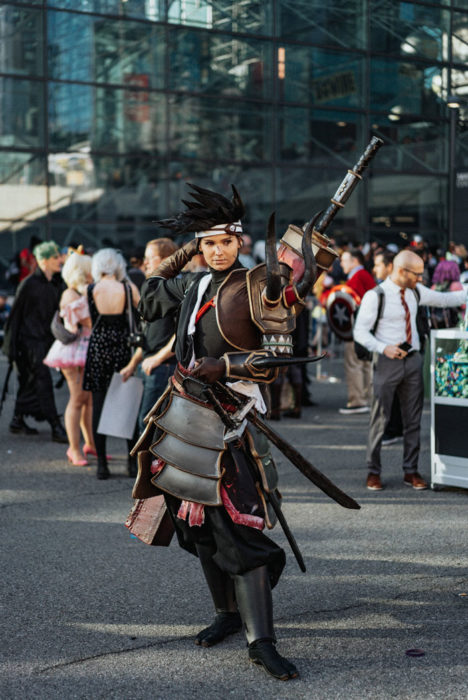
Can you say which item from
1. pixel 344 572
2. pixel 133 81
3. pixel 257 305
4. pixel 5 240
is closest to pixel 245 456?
pixel 257 305

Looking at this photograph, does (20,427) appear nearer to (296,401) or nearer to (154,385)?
(296,401)

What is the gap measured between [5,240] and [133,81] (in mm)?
4787

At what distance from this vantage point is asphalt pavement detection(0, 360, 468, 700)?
12.4 ft

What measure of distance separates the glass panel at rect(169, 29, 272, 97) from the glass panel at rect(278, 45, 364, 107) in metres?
0.50

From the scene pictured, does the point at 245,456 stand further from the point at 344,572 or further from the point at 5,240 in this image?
the point at 5,240

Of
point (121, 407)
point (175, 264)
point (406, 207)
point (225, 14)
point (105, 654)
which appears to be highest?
point (225, 14)

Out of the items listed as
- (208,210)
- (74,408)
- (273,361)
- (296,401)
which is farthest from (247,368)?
(296,401)

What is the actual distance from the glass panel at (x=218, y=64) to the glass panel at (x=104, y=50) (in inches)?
17.5

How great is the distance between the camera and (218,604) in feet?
14.0

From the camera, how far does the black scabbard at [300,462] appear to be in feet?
13.1

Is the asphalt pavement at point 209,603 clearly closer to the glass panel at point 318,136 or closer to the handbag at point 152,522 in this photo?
the handbag at point 152,522

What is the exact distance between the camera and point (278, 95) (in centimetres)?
2397

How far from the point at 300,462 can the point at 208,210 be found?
43.5 inches

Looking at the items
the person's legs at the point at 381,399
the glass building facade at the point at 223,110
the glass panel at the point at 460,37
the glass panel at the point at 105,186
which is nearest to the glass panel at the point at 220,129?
the glass building facade at the point at 223,110
